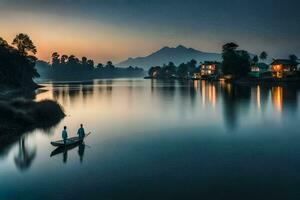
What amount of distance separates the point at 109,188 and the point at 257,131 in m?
27.1

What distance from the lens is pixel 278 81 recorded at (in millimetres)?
152250

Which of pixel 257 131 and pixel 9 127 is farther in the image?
pixel 257 131

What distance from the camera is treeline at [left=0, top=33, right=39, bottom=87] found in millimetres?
95500

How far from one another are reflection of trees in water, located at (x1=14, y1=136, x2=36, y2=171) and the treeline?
64.8 m

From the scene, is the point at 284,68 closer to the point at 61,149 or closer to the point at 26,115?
the point at 26,115

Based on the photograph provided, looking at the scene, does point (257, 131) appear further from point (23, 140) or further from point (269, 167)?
point (23, 140)

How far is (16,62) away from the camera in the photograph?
103938 millimetres

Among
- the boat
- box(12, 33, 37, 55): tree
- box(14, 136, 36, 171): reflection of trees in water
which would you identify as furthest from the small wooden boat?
box(12, 33, 37, 55): tree

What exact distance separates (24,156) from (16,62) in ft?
266

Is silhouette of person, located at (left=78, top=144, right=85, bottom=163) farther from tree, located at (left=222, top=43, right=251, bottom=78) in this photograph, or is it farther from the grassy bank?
tree, located at (left=222, top=43, right=251, bottom=78)

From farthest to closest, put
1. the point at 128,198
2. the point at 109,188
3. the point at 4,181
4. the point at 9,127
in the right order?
the point at 9,127, the point at 4,181, the point at 109,188, the point at 128,198

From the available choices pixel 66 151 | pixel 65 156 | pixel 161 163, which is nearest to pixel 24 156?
pixel 66 151

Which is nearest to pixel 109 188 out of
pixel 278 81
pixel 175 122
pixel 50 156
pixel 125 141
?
pixel 50 156

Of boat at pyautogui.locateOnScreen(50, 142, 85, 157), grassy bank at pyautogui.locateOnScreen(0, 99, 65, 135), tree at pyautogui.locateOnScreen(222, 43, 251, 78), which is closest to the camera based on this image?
boat at pyautogui.locateOnScreen(50, 142, 85, 157)
